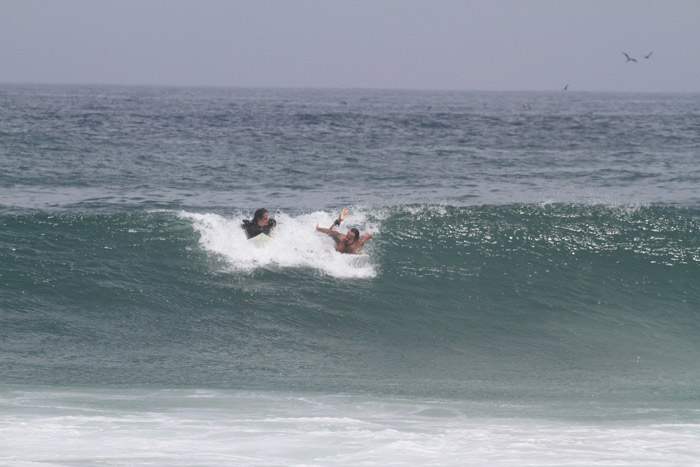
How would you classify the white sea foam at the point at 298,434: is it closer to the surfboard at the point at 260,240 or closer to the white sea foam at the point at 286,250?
the white sea foam at the point at 286,250

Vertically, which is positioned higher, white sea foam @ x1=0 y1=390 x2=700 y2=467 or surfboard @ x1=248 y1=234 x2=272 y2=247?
surfboard @ x1=248 y1=234 x2=272 y2=247

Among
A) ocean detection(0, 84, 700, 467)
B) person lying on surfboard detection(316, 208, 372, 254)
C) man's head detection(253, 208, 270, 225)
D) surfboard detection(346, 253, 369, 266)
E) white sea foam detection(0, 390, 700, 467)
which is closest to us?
white sea foam detection(0, 390, 700, 467)

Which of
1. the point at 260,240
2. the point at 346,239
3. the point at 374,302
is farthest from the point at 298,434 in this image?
the point at 260,240

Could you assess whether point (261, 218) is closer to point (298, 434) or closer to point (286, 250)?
point (286, 250)

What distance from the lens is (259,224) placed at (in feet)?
47.6

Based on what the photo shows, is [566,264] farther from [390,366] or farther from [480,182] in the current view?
[480,182]

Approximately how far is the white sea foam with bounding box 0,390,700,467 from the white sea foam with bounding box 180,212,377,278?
17.3 ft

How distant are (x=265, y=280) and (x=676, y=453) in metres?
7.94

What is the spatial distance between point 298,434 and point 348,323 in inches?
179

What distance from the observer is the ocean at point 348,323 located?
7887 mm

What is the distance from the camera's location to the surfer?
14.4m

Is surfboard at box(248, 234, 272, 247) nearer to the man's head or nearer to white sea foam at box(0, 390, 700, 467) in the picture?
the man's head

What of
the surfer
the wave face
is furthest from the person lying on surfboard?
the surfer

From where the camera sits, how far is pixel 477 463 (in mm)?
7297
